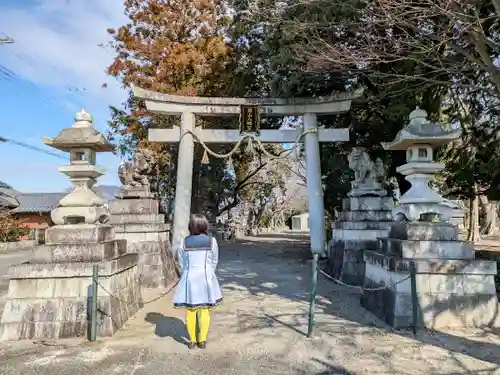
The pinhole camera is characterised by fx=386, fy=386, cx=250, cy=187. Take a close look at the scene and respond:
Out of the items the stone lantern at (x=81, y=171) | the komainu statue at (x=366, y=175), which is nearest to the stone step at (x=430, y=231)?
the komainu statue at (x=366, y=175)

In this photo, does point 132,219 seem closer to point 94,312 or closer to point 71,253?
point 71,253

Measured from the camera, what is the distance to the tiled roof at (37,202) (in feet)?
89.4

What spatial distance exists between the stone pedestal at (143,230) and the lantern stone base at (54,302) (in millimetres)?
3360

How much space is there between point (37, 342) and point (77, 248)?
47.0 inches

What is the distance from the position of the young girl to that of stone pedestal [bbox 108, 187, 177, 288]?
417cm

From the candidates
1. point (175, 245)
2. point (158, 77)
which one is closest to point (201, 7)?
point (158, 77)

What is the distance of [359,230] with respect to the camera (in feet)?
29.2

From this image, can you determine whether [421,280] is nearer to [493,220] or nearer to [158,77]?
[158,77]

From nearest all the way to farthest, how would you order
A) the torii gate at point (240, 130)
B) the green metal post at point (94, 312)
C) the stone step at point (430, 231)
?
the green metal post at point (94, 312)
the stone step at point (430, 231)
the torii gate at point (240, 130)

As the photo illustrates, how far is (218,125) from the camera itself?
14727 mm

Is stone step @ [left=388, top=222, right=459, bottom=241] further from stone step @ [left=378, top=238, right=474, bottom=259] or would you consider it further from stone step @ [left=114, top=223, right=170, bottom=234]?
stone step @ [left=114, top=223, right=170, bottom=234]

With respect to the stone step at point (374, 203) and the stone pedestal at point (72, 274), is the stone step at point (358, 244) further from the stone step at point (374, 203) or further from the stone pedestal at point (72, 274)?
the stone pedestal at point (72, 274)

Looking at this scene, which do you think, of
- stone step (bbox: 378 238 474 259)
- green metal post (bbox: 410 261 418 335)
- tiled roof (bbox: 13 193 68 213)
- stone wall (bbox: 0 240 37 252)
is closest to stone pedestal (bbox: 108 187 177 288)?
stone step (bbox: 378 238 474 259)

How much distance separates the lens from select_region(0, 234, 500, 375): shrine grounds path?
12.6ft
